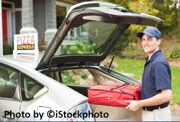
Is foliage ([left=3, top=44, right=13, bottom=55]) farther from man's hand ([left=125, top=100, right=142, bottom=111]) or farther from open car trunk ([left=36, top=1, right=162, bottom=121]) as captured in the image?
man's hand ([left=125, top=100, right=142, bottom=111])

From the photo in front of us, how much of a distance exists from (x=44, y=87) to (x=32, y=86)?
0.18m

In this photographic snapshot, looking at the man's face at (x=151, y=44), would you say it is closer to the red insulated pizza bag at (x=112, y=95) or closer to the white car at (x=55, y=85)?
the white car at (x=55, y=85)

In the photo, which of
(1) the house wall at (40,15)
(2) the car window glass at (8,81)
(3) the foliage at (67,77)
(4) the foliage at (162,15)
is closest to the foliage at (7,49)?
(1) the house wall at (40,15)

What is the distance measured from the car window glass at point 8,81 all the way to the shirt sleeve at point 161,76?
56.6 inches

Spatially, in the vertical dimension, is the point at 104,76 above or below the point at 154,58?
below

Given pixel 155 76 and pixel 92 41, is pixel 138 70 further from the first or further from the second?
pixel 155 76

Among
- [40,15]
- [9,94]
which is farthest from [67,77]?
[40,15]

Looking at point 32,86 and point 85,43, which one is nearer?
point 32,86

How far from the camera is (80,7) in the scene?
3.29 m

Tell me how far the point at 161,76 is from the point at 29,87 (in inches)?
51.3

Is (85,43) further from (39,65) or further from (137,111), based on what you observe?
(137,111)

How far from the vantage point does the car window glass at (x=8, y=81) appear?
129 inches

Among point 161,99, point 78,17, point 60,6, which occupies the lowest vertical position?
point 161,99

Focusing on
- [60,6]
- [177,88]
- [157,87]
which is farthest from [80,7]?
[60,6]
